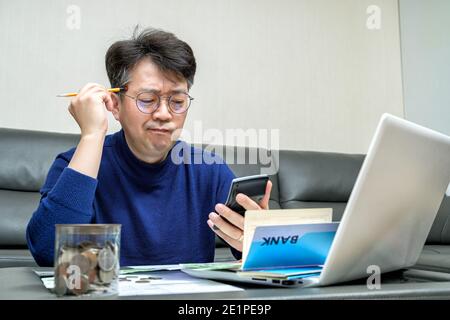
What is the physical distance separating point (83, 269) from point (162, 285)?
0.39 ft

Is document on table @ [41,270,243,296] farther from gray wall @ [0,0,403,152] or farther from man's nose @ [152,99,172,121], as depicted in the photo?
gray wall @ [0,0,403,152]

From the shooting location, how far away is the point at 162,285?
65 centimetres

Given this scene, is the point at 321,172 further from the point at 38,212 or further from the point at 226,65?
the point at 38,212

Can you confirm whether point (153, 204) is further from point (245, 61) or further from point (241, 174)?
point (245, 61)

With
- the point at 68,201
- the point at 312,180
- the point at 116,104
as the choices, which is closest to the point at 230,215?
the point at 68,201

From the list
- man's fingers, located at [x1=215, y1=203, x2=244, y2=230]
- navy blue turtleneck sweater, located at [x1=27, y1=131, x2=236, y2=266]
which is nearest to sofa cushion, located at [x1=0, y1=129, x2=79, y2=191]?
navy blue turtleneck sweater, located at [x1=27, y1=131, x2=236, y2=266]

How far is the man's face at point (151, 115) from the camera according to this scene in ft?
4.05

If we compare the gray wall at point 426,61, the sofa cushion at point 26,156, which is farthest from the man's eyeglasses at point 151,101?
the gray wall at point 426,61

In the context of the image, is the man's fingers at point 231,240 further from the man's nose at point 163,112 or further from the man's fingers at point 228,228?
the man's nose at point 163,112

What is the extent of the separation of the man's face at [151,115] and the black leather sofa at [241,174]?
831 mm

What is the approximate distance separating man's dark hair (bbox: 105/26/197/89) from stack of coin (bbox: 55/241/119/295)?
76cm

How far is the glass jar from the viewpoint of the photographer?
0.55 metres

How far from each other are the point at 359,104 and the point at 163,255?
2.36 meters
